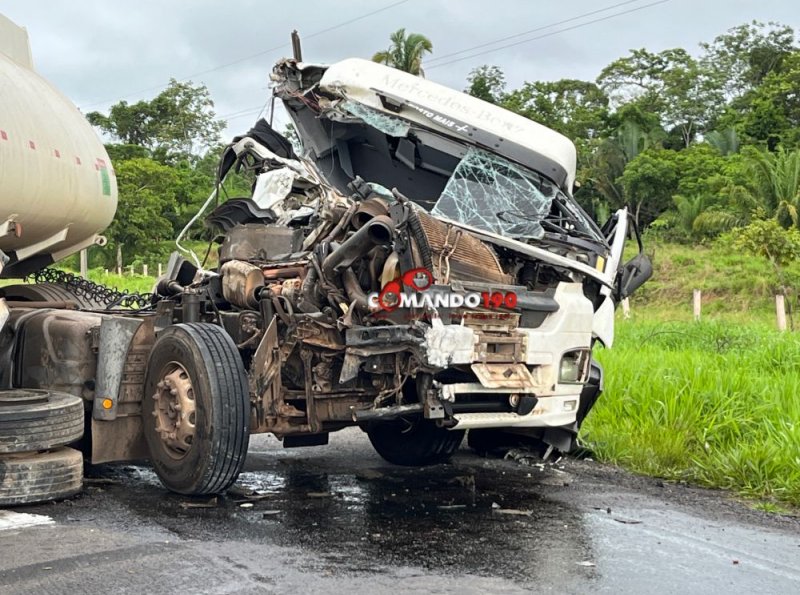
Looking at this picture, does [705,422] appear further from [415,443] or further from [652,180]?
[652,180]

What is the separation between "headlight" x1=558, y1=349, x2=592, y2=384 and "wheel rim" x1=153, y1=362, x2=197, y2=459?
2.21 metres

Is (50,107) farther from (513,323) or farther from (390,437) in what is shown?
(513,323)

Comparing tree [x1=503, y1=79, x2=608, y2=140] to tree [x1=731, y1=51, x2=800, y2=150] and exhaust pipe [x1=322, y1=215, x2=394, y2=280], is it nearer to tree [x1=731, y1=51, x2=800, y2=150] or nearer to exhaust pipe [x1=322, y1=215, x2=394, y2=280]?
tree [x1=731, y1=51, x2=800, y2=150]

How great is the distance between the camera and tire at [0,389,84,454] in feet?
17.6

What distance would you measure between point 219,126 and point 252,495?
46.8 metres

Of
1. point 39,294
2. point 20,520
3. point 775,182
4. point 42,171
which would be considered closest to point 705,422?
point 20,520

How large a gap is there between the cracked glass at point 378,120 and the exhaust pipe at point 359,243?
1176 millimetres

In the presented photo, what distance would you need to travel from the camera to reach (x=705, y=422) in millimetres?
7219

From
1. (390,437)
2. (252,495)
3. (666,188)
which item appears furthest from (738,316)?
(252,495)

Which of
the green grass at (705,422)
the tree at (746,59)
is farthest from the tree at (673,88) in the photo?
the green grass at (705,422)

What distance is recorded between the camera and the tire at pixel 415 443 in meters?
7.02

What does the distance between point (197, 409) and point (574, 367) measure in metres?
2.28

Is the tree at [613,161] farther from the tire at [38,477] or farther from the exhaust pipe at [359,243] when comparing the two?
the tire at [38,477]

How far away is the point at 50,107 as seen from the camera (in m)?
7.53
